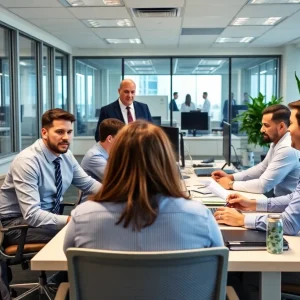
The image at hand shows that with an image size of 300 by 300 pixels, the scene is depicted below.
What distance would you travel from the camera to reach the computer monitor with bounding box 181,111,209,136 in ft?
29.4

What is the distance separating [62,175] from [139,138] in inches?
62.8

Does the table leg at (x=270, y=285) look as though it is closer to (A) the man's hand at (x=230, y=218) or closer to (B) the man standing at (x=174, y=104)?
(A) the man's hand at (x=230, y=218)

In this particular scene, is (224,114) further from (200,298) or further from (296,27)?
(200,298)

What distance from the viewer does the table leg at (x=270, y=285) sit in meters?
1.65

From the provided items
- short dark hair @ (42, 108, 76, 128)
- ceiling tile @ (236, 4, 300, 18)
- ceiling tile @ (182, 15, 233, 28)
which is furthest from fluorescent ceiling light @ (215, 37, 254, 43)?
short dark hair @ (42, 108, 76, 128)

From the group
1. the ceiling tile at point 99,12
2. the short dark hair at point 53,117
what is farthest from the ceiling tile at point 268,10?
the short dark hair at point 53,117

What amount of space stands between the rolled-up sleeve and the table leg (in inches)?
48.4

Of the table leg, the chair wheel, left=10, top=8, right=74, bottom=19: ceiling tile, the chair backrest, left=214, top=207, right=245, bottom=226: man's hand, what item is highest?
left=10, top=8, right=74, bottom=19: ceiling tile

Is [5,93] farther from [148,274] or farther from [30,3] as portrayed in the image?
[148,274]

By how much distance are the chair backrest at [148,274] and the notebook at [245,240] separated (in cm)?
51

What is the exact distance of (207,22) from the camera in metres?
6.36

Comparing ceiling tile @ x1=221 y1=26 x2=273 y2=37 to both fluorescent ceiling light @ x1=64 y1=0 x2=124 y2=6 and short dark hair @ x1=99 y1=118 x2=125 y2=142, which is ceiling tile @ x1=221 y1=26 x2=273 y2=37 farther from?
short dark hair @ x1=99 y1=118 x2=125 y2=142

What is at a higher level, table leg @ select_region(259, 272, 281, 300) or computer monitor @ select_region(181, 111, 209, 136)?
computer monitor @ select_region(181, 111, 209, 136)

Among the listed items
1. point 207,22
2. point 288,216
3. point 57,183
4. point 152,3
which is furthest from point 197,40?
point 288,216
